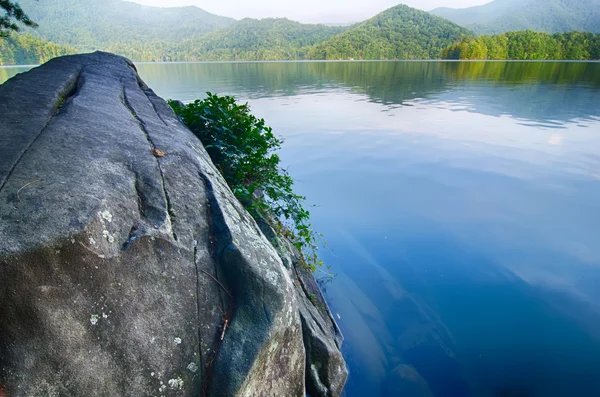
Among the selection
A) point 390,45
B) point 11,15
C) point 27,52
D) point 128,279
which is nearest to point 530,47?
point 390,45

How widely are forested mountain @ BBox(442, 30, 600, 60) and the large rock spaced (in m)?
135

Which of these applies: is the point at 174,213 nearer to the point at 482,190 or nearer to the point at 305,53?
the point at 482,190

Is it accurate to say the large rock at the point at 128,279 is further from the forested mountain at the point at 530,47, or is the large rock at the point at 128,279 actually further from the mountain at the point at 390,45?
the mountain at the point at 390,45

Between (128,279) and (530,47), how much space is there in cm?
14968

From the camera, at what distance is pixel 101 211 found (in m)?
2.66

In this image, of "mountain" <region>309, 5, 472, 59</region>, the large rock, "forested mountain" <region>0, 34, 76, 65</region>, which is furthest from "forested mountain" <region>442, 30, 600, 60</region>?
"forested mountain" <region>0, 34, 76, 65</region>

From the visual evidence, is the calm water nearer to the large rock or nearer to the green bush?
the green bush

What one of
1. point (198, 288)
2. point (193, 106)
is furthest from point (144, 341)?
point (193, 106)

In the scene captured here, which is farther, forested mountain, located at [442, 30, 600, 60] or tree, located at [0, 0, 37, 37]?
forested mountain, located at [442, 30, 600, 60]

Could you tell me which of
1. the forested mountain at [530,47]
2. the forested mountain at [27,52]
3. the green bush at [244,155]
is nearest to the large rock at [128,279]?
the green bush at [244,155]

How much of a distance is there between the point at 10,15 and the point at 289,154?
1089 centimetres

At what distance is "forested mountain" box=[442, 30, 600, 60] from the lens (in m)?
108

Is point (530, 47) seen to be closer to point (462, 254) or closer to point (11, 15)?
point (462, 254)

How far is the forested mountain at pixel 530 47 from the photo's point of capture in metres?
108
